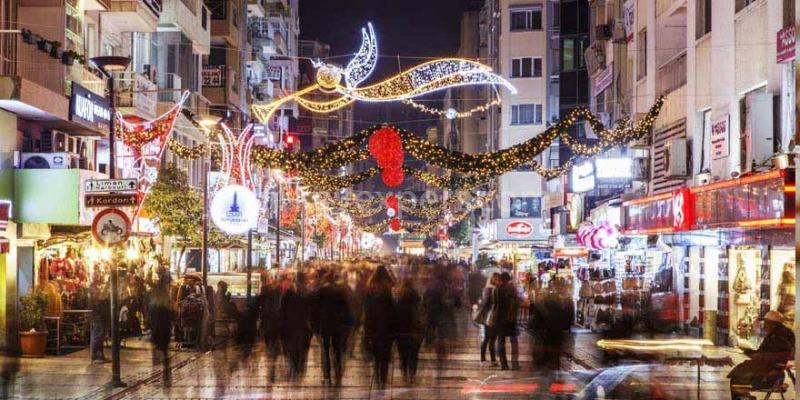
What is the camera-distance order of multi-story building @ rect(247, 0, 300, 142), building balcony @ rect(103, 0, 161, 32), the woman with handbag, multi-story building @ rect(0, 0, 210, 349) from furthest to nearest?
multi-story building @ rect(247, 0, 300, 142) < building balcony @ rect(103, 0, 161, 32) < multi-story building @ rect(0, 0, 210, 349) < the woman with handbag

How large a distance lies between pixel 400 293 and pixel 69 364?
24.2 ft

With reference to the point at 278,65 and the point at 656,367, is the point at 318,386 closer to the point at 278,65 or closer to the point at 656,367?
the point at 656,367

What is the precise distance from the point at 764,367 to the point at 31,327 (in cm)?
1614

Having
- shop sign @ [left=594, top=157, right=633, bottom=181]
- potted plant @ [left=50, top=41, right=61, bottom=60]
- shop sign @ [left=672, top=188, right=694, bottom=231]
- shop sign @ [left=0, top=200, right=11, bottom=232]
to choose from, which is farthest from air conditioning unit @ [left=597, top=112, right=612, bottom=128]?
shop sign @ [left=0, top=200, right=11, bottom=232]

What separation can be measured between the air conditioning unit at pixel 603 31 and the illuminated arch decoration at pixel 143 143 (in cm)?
1653

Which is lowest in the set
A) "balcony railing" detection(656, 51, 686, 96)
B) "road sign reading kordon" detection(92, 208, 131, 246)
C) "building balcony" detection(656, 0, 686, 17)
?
"road sign reading kordon" detection(92, 208, 131, 246)

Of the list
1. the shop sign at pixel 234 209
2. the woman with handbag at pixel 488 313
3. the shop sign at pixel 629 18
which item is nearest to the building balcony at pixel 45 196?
the shop sign at pixel 234 209

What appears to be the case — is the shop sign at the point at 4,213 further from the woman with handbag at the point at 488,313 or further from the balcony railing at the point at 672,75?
the balcony railing at the point at 672,75

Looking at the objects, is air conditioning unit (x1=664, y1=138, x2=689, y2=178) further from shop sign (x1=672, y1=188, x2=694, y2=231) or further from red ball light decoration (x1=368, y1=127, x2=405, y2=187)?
red ball light decoration (x1=368, y1=127, x2=405, y2=187)

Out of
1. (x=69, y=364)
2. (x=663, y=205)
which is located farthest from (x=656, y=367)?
(x=663, y=205)

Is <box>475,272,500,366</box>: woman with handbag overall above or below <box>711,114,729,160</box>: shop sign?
below

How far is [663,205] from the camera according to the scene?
27.4 m

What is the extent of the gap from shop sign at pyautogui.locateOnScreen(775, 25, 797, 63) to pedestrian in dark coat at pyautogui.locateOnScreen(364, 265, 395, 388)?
8.15 meters

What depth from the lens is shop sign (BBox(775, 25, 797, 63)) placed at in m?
20.3
